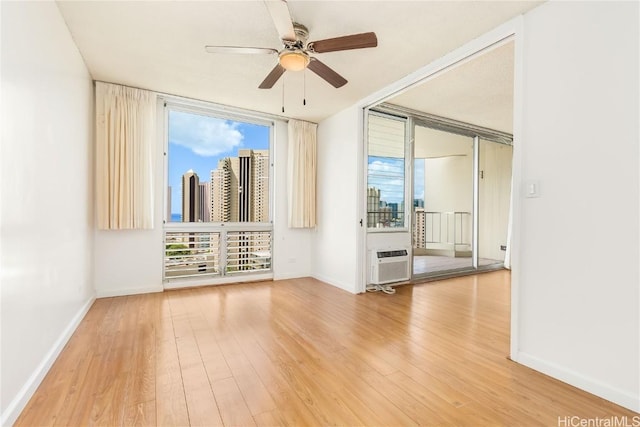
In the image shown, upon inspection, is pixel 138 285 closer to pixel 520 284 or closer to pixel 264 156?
pixel 264 156

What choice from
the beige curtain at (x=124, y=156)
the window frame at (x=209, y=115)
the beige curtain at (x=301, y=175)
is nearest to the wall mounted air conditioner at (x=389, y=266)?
the beige curtain at (x=301, y=175)

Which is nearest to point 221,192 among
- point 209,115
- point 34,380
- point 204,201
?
point 204,201

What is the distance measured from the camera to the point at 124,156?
11.9 ft

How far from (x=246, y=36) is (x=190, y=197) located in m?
2.51

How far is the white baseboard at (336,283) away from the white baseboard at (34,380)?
3.01m

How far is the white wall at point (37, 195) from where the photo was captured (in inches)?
59.9

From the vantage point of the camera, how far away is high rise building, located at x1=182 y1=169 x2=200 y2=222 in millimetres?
4273

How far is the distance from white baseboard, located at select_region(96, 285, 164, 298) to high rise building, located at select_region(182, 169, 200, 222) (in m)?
1.00

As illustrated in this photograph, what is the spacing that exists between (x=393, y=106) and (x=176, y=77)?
2851 millimetres

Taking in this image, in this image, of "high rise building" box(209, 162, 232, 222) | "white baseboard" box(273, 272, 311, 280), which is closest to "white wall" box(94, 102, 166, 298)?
"high rise building" box(209, 162, 232, 222)

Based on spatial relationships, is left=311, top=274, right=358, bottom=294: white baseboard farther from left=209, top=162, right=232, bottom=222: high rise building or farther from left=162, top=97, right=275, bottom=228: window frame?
left=209, top=162, right=232, bottom=222: high rise building

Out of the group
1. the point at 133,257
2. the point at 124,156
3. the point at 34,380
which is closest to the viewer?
Answer: the point at 34,380

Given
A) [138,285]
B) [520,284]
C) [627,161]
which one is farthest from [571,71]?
[138,285]

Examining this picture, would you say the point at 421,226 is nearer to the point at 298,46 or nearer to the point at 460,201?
the point at 460,201
